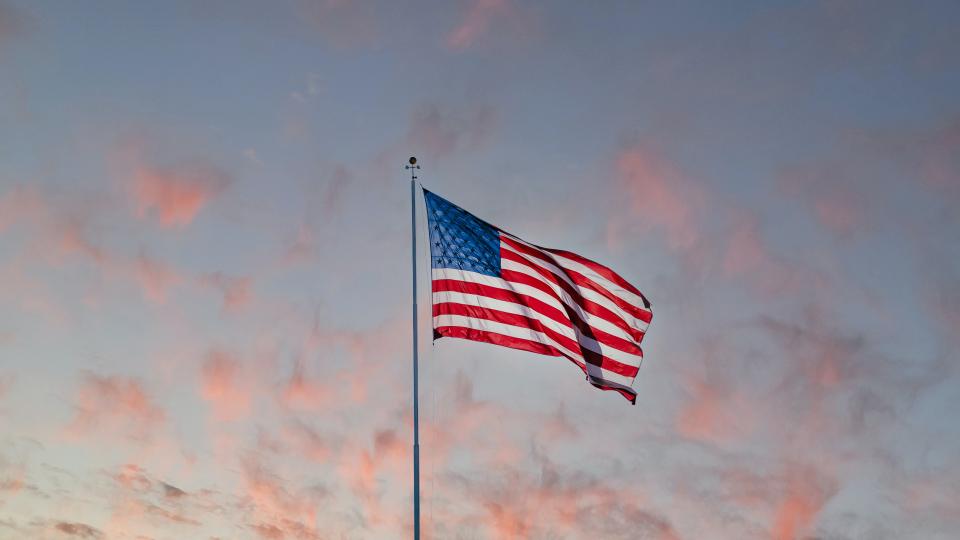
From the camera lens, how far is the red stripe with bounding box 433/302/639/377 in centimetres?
4391

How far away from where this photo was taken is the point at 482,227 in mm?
45406

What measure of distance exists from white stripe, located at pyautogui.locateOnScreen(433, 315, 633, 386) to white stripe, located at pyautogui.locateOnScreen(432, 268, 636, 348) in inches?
55.9

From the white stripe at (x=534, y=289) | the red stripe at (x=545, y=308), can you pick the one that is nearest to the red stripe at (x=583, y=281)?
the white stripe at (x=534, y=289)

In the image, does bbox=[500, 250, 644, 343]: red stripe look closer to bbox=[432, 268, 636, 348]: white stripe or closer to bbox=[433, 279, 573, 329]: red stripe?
bbox=[432, 268, 636, 348]: white stripe

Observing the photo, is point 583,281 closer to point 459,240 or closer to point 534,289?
point 534,289

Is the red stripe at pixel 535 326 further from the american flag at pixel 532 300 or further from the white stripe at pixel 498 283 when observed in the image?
the white stripe at pixel 498 283

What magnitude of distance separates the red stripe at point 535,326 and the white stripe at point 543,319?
0.38 ft

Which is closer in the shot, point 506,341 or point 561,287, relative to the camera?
point 506,341

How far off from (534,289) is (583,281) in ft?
7.34

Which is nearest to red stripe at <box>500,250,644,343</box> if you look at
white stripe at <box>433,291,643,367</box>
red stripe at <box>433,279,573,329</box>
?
red stripe at <box>433,279,573,329</box>

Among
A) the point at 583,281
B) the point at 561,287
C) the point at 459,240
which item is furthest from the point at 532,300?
the point at 459,240

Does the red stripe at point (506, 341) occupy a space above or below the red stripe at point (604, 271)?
below

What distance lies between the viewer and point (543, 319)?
4484 cm

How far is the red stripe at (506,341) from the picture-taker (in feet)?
142
